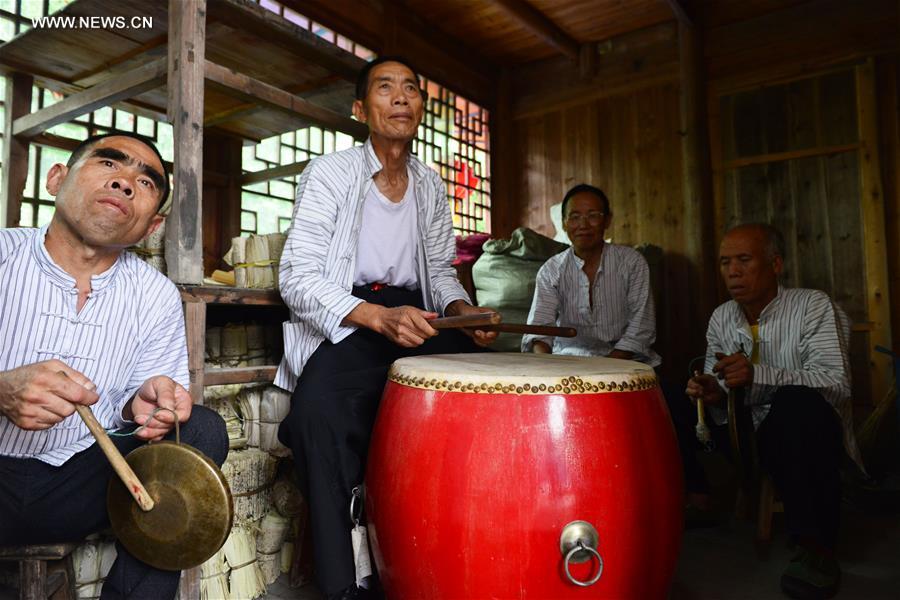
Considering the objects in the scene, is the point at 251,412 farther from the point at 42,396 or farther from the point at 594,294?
the point at 594,294

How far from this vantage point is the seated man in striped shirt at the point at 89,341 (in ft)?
4.55

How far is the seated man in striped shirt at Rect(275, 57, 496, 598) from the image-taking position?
1668 millimetres

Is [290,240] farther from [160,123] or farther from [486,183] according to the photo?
[486,183]

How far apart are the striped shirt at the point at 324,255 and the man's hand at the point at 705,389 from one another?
0.96 metres

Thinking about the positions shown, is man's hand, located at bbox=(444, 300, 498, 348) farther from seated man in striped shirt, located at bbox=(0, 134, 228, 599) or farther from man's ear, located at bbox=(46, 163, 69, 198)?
man's ear, located at bbox=(46, 163, 69, 198)

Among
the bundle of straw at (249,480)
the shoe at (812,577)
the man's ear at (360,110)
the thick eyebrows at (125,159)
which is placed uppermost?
the man's ear at (360,110)

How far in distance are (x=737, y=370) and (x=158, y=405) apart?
1859 mm

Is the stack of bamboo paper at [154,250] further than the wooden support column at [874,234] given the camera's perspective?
No

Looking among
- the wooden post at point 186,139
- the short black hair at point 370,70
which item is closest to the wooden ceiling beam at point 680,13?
the short black hair at point 370,70

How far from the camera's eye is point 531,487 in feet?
4.14

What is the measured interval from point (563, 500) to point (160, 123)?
11.8 ft

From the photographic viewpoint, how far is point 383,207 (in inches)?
87.3

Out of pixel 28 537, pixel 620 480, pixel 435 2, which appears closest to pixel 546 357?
pixel 620 480

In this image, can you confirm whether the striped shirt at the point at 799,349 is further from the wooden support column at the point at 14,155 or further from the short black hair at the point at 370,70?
the wooden support column at the point at 14,155
